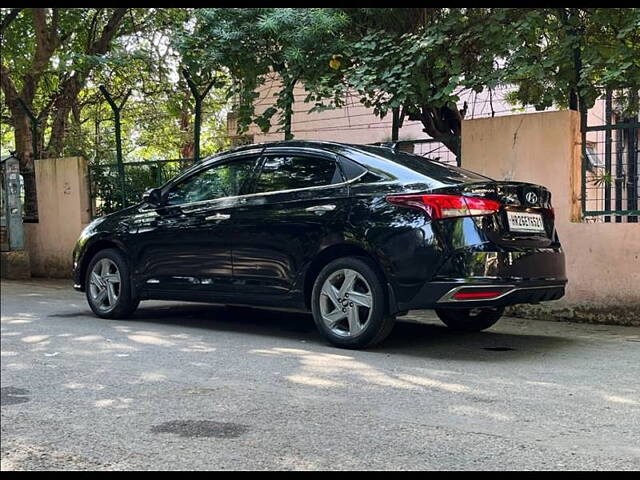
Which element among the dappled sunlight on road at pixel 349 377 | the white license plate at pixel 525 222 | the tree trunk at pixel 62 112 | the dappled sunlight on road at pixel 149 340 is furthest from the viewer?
the tree trunk at pixel 62 112

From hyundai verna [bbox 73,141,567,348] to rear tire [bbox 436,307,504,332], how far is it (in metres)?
0.01

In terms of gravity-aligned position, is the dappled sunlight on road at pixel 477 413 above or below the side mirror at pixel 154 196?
below

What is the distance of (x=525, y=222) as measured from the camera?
19.0ft

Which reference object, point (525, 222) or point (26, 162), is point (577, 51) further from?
point (26, 162)

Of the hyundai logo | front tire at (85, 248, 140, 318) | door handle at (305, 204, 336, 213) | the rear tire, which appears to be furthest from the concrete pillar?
the hyundai logo

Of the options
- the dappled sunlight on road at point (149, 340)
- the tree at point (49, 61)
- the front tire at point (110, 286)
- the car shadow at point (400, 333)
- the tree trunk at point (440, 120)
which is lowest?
the car shadow at point (400, 333)

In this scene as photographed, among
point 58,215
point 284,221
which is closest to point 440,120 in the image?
point 284,221

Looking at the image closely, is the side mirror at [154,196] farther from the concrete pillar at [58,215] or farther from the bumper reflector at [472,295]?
the concrete pillar at [58,215]

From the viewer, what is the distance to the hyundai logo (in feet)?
19.2

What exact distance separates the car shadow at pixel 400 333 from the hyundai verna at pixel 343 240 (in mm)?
277

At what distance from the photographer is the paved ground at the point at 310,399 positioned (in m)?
3.47

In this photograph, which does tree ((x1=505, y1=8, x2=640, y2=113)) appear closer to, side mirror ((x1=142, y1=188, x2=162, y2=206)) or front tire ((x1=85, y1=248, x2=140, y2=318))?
side mirror ((x1=142, y1=188, x2=162, y2=206))

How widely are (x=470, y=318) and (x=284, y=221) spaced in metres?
1.94

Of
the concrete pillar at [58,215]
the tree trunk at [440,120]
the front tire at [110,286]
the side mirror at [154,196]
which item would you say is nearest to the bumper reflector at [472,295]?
the side mirror at [154,196]
